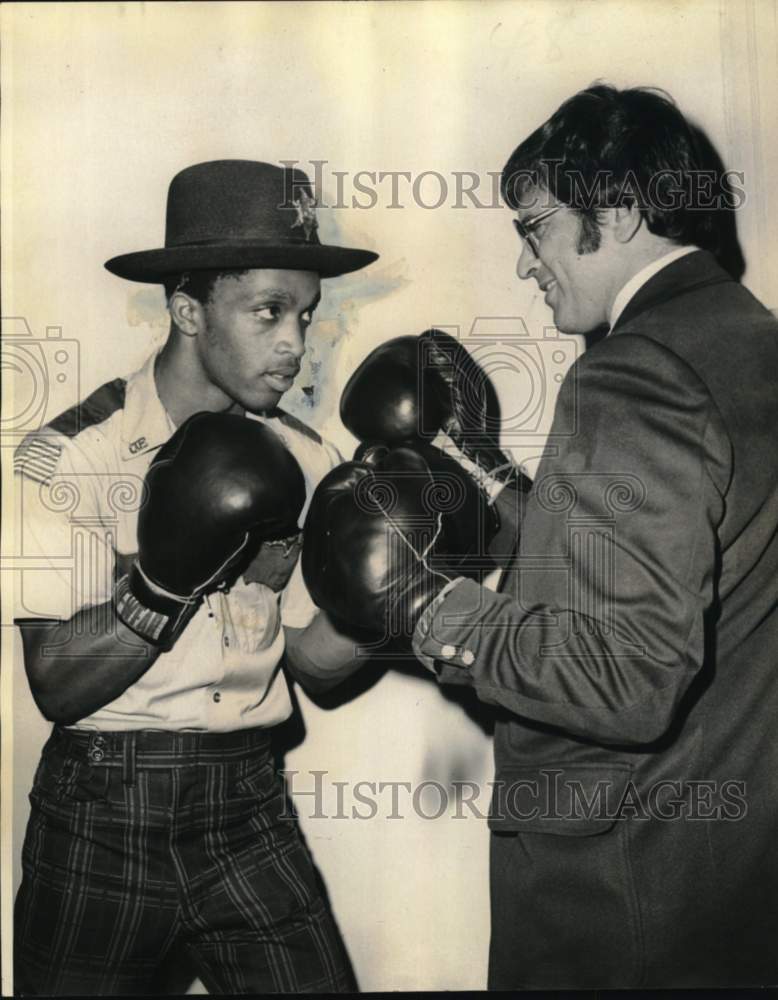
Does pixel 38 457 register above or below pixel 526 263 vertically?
below

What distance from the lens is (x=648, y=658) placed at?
201cm

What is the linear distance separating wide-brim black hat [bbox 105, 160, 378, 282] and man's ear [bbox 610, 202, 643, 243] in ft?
1.62

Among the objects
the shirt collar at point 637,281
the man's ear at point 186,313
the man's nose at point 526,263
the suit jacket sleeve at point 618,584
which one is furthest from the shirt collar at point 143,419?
the shirt collar at point 637,281

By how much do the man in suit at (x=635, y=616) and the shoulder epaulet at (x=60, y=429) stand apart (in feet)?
2.12

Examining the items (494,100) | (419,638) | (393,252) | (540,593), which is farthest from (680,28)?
(419,638)

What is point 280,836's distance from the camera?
7.11 ft

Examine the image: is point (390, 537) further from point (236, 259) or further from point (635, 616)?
point (236, 259)

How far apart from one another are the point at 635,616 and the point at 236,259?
1060mm

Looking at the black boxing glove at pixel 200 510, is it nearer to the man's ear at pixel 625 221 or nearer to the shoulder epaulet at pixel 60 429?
the shoulder epaulet at pixel 60 429

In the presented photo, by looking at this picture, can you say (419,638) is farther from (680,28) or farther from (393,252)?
(680,28)

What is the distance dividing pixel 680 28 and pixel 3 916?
237 centimetres

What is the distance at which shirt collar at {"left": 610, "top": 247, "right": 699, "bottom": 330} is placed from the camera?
211 centimetres

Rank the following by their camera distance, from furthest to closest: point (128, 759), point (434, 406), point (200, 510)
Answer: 1. point (434, 406)
2. point (128, 759)
3. point (200, 510)

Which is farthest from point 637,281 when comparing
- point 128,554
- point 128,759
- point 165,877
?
point 165,877
